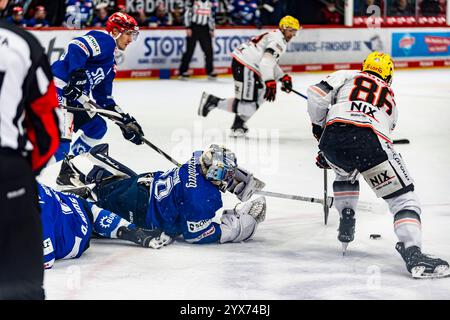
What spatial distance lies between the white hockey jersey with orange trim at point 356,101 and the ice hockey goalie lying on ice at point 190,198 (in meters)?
0.54

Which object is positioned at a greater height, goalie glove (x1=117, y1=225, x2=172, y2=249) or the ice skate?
the ice skate

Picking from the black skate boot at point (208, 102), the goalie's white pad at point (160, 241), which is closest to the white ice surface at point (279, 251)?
the goalie's white pad at point (160, 241)

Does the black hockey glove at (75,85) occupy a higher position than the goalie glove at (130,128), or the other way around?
the black hockey glove at (75,85)

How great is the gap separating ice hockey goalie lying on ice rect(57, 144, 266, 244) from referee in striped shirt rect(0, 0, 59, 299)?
2147 mm

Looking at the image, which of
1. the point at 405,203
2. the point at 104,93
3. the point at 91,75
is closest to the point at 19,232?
the point at 405,203

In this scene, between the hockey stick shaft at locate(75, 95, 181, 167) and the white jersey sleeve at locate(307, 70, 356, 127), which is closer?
the white jersey sleeve at locate(307, 70, 356, 127)

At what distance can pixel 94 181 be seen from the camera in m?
5.37

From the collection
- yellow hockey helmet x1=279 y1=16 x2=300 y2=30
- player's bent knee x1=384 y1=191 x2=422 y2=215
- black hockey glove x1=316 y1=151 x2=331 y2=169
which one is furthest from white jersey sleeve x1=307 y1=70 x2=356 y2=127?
yellow hockey helmet x1=279 y1=16 x2=300 y2=30

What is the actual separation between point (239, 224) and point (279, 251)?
0.25 metres

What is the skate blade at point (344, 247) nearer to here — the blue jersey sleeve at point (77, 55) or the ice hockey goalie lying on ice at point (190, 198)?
the ice hockey goalie lying on ice at point (190, 198)

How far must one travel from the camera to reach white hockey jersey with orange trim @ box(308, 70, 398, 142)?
452 cm

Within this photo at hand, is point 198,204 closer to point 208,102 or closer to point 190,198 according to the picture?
point 190,198

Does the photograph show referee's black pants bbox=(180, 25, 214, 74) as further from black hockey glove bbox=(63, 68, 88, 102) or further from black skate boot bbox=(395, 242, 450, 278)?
black skate boot bbox=(395, 242, 450, 278)

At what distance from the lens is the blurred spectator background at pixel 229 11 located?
1364 centimetres
